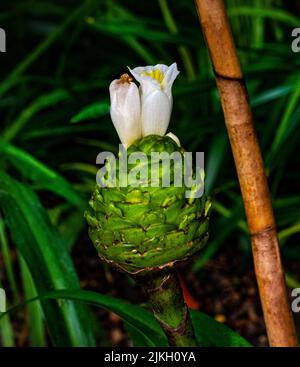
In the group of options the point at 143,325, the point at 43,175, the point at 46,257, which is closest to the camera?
the point at 143,325

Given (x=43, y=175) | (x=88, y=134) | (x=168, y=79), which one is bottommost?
(x=168, y=79)

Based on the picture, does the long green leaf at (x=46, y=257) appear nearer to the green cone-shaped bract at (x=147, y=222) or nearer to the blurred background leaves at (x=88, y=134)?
the blurred background leaves at (x=88, y=134)

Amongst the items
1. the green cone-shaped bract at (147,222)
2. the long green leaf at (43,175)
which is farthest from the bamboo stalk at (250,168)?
the long green leaf at (43,175)

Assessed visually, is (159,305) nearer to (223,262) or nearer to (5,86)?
(5,86)

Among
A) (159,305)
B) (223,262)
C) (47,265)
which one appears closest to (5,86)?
(223,262)

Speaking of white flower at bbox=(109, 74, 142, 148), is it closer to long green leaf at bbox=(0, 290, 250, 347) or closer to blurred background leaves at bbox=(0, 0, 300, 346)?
long green leaf at bbox=(0, 290, 250, 347)

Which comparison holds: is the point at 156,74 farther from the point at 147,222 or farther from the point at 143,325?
the point at 143,325

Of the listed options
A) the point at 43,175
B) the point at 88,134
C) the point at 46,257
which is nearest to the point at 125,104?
the point at 46,257
